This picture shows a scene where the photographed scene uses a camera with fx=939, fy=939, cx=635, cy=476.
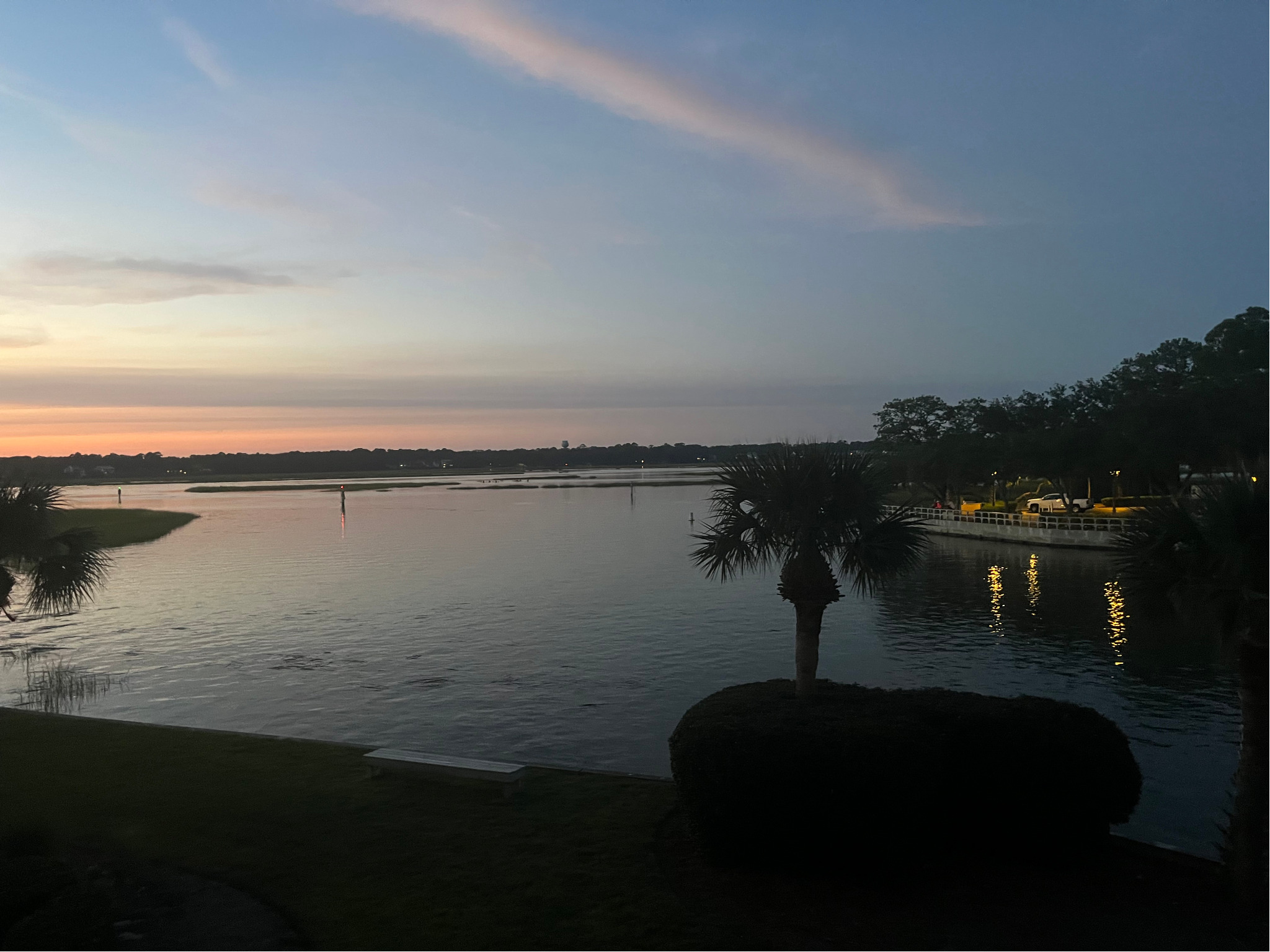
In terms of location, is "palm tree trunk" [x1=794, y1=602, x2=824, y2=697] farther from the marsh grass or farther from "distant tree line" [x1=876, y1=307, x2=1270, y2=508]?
the marsh grass

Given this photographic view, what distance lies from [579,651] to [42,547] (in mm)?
12567

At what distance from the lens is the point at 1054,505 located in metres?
67.2

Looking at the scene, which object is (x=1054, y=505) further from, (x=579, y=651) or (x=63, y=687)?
(x=63, y=687)

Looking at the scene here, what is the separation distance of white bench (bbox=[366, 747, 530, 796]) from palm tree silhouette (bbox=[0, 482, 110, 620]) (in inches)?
309

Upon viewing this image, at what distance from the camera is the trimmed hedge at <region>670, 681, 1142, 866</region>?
9.03 m

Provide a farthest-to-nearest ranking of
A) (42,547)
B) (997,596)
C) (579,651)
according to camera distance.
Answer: (997,596) < (579,651) < (42,547)

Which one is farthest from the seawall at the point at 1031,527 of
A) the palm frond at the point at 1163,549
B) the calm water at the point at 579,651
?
the palm frond at the point at 1163,549

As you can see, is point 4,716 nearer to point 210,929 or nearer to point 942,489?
point 210,929

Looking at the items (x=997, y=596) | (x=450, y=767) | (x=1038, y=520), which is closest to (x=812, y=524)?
(x=450, y=767)

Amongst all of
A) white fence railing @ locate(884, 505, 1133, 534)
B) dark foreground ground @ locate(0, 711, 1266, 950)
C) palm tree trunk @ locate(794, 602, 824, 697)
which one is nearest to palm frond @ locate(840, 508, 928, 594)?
palm tree trunk @ locate(794, 602, 824, 697)

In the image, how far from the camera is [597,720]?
17688mm

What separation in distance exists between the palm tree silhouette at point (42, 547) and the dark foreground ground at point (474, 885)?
6.21m

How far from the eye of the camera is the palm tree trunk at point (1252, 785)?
331 inches

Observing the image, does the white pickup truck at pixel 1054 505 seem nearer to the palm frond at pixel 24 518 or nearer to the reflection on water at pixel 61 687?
the reflection on water at pixel 61 687
